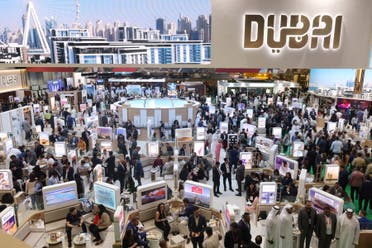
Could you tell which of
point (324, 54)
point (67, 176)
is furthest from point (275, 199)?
point (67, 176)

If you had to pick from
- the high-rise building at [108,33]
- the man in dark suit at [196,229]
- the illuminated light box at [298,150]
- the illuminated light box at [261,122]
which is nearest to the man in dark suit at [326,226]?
the man in dark suit at [196,229]

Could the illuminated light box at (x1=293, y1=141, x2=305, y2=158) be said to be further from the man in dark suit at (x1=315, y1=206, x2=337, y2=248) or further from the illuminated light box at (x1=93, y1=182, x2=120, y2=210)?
the illuminated light box at (x1=93, y1=182, x2=120, y2=210)

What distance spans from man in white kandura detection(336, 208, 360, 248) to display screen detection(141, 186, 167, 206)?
3.96 metres

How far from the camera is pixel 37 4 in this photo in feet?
13.0

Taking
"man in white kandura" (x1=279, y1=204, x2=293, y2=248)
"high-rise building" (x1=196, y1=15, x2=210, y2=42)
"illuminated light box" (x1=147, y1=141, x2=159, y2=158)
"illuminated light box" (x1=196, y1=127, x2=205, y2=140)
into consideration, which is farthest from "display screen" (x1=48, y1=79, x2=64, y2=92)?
"high-rise building" (x1=196, y1=15, x2=210, y2=42)

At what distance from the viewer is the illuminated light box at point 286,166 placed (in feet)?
30.5

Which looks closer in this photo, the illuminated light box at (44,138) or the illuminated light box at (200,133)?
the illuminated light box at (44,138)

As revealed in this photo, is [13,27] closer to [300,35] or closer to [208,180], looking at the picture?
[300,35]

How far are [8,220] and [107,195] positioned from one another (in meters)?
2.07

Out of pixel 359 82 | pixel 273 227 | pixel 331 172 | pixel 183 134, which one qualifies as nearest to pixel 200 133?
pixel 183 134

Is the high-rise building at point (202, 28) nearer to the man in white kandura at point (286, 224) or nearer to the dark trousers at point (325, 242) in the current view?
the man in white kandura at point (286, 224)

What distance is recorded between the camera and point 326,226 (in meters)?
6.58

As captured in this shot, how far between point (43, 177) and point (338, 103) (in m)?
20.6

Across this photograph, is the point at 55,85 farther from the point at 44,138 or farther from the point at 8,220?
the point at 8,220
